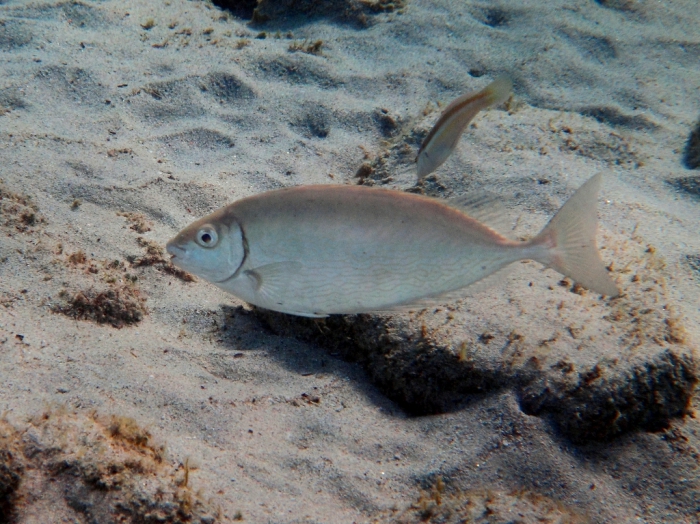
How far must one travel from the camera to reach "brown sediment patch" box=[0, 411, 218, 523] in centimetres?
179

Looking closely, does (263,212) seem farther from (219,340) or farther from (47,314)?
(47,314)

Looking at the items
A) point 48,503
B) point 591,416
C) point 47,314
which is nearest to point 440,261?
point 591,416

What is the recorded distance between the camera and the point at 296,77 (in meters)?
5.81

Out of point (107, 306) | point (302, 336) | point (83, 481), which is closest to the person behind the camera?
point (83, 481)

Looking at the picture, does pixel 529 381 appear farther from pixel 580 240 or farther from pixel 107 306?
pixel 107 306

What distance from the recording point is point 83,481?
184 cm

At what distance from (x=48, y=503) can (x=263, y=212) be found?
142 centimetres

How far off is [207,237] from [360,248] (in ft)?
2.22

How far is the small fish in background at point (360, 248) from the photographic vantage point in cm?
196

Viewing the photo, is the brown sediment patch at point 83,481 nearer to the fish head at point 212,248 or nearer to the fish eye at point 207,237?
the fish head at point 212,248

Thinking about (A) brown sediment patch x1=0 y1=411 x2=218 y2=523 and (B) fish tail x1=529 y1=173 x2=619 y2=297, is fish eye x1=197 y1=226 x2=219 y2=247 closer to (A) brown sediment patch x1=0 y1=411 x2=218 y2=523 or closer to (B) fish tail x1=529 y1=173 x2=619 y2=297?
(A) brown sediment patch x1=0 y1=411 x2=218 y2=523

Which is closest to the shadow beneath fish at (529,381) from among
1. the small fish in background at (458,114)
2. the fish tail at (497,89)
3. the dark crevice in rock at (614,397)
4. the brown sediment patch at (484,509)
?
the dark crevice in rock at (614,397)

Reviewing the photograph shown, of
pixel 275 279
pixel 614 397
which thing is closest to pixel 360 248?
pixel 275 279

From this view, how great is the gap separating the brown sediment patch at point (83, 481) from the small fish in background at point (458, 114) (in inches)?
96.7
